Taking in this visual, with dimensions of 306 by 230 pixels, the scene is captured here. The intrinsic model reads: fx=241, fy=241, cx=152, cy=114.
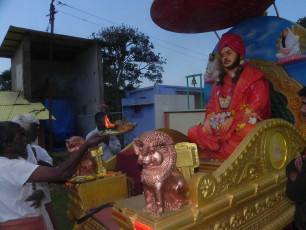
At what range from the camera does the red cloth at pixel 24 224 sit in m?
1.64

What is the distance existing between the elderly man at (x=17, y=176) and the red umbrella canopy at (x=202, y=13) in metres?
2.35

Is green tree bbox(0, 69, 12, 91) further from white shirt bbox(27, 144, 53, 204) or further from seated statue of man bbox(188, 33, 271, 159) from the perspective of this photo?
seated statue of man bbox(188, 33, 271, 159)

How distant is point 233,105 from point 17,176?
2317 millimetres

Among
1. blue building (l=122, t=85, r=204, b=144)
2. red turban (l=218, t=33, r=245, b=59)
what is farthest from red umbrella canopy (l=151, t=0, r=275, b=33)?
blue building (l=122, t=85, r=204, b=144)

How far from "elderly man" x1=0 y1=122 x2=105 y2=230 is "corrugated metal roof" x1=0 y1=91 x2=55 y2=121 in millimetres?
7375

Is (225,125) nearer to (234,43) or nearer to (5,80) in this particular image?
(234,43)

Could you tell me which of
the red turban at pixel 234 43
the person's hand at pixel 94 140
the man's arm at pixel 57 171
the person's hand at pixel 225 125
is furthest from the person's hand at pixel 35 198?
the red turban at pixel 234 43

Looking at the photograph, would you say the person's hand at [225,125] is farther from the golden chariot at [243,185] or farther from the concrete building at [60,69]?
the concrete building at [60,69]

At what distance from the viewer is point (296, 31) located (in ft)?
9.37

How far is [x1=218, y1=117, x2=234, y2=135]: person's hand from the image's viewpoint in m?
2.71

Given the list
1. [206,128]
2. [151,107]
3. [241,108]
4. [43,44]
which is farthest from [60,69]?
[241,108]

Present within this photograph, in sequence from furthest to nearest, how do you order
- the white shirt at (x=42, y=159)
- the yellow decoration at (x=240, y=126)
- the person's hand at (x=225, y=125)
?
1. the person's hand at (x=225, y=125)
2. the yellow decoration at (x=240, y=126)
3. the white shirt at (x=42, y=159)

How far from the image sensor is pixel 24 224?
170 centimetres

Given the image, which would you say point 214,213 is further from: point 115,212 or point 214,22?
point 214,22
